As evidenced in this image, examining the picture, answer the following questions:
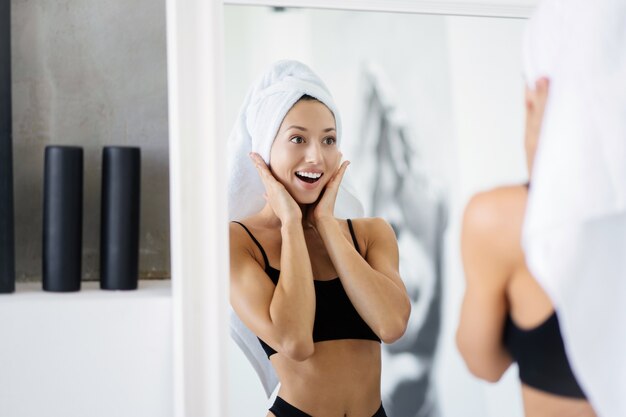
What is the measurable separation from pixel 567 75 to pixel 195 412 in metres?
0.68

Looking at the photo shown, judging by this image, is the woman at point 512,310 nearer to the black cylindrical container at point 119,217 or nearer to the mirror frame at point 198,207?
the mirror frame at point 198,207

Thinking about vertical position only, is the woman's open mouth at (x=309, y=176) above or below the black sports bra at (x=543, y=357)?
above

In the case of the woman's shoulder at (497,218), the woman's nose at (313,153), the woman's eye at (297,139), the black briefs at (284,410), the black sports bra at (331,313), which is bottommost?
the black briefs at (284,410)

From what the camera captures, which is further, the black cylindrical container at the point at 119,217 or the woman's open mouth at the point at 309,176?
the woman's open mouth at the point at 309,176

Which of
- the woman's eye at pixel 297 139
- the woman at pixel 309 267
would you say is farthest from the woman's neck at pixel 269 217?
the woman's eye at pixel 297 139

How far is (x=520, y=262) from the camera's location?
1.12 metres

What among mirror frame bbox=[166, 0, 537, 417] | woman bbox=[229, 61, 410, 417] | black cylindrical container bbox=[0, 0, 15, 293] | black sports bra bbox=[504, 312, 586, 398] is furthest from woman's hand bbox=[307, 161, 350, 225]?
black cylindrical container bbox=[0, 0, 15, 293]

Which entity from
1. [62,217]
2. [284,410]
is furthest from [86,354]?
[284,410]

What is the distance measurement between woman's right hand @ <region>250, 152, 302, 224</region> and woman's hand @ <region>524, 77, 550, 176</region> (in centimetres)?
35

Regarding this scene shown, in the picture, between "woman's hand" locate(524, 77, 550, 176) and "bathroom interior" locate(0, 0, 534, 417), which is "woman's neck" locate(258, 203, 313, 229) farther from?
"woman's hand" locate(524, 77, 550, 176)

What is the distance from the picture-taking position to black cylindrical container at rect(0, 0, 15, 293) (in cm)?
108

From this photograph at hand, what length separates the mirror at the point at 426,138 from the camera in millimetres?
1216

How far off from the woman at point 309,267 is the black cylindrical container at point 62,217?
220mm

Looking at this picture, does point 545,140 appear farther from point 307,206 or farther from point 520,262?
point 307,206
